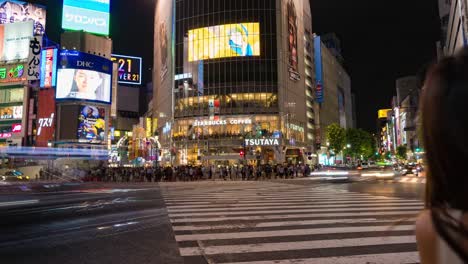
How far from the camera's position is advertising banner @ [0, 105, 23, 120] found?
228 feet

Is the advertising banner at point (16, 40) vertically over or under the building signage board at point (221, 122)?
over

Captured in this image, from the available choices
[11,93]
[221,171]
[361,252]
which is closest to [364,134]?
[221,171]

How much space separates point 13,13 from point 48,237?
87.6 meters

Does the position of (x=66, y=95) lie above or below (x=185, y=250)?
above

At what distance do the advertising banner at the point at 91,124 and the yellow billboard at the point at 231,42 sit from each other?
20.4 m

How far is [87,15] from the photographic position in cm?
7462

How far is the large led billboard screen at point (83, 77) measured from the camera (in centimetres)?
6288

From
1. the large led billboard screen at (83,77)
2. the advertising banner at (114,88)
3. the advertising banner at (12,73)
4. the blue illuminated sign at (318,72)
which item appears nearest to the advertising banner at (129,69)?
the advertising banner at (114,88)

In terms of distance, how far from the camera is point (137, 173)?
129 ft

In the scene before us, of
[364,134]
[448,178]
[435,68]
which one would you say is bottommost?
[448,178]

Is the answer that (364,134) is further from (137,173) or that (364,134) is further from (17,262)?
(17,262)

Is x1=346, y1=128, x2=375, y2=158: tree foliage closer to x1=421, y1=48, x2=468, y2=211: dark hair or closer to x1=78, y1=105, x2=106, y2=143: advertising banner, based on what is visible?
x1=78, y1=105, x2=106, y2=143: advertising banner

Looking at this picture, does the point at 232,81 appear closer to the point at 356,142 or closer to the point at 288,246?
the point at 356,142

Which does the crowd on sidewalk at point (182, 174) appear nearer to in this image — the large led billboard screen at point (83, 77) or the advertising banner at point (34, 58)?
the large led billboard screen at point (83, 77)
